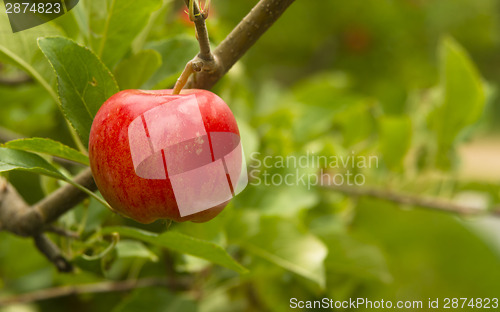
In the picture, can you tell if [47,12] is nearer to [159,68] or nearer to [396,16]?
[159,68]

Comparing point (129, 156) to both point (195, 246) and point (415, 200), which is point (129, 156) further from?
point (415, 200)

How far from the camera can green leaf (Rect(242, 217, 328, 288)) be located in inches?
18.9

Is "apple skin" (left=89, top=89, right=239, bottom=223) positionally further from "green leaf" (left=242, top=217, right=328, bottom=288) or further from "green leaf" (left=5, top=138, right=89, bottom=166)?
"green leaf" (left=242, top=217, right=328, bottom=288)

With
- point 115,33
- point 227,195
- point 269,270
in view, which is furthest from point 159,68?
point 269,270

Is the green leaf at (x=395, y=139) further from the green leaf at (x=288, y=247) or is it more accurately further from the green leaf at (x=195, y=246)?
the green leaf at (x=195, y=246)

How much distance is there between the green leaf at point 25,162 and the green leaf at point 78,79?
0.03 meters

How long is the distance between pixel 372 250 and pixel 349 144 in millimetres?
324

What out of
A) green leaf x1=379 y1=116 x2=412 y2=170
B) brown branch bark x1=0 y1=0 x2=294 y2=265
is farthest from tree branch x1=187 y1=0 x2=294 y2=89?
green leaf x1=379 y1=116 x2=412 y2=170

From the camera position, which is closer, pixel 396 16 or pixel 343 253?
pixel 343 253

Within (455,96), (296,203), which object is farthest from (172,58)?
(455,96)

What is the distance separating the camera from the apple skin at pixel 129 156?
0.91ft

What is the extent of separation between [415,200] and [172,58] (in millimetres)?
555

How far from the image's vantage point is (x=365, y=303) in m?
0.67

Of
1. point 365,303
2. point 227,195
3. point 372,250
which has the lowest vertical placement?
point 365,303
